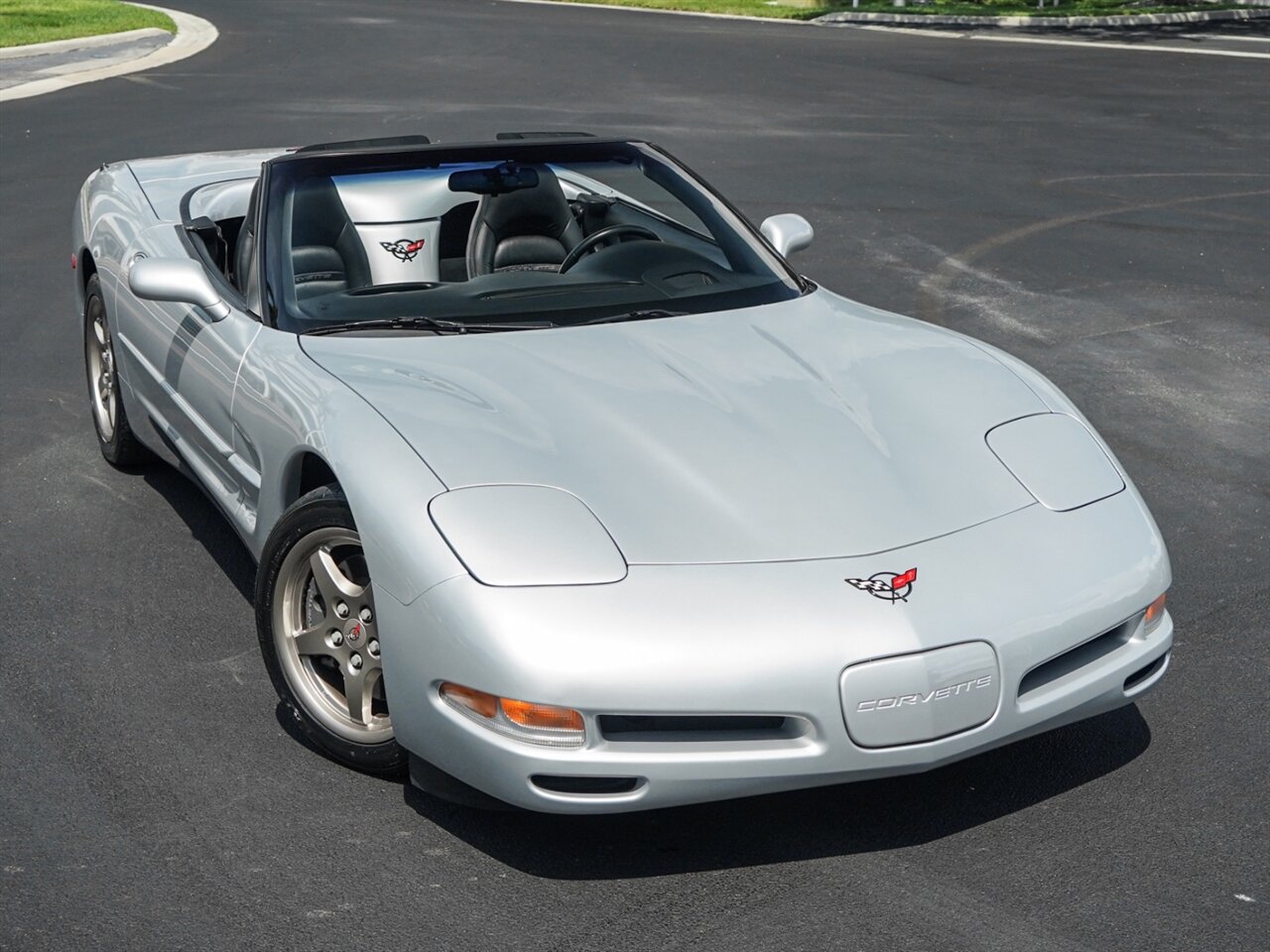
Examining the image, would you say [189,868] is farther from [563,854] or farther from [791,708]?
[791,708]

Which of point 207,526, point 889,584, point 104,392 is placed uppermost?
point 889,584

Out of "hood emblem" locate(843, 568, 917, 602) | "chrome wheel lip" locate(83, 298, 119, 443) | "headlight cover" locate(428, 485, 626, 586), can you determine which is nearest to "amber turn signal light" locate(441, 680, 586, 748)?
"headlight cover" locate(428, 485, 626, 586)

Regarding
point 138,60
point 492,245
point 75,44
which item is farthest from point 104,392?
point 75,44

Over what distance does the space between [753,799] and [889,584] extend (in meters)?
0.74

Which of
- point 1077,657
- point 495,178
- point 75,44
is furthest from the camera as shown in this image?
point 75,44

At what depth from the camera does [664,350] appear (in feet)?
14.7

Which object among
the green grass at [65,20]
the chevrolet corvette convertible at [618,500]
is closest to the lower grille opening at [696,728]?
the chevrolet corvette convertible at [618,500]

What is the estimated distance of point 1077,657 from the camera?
3666 millimetres

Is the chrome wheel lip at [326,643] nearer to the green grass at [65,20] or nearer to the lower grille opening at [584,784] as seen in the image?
the lower grille opening at [584,784]

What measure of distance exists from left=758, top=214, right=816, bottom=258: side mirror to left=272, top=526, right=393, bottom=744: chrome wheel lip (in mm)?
2280

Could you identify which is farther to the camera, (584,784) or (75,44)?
(75,44)

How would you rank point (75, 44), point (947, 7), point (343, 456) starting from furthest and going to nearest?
point (947, 7)
point (75, 44)
point (343, 456)

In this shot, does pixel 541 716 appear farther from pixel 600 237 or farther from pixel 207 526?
pixel 207 526

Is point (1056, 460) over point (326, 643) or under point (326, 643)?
over
